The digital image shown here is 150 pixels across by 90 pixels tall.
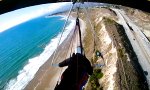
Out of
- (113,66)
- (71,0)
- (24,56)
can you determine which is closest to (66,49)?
(24,56)

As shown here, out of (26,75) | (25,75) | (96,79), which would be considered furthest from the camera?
(25,75)

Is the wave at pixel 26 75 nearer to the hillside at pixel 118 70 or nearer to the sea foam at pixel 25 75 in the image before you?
the sea foam at pixel 25 75

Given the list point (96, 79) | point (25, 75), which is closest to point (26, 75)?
point (25, 75)

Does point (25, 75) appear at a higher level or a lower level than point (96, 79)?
lower

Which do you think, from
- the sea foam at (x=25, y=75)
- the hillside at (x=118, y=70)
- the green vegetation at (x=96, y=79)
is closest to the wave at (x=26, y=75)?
the sea foam at (x=25, y=75)

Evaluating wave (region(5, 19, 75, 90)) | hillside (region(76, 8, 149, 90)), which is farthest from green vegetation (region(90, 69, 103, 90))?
wave (region(5, 19, 75, 90))

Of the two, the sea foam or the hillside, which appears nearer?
the hillside

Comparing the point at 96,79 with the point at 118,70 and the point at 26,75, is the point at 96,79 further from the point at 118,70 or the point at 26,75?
the point at 26,75

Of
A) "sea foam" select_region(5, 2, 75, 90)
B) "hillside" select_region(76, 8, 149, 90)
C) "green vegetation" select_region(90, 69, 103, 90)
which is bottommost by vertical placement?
"sea foam" select_region(5, 2, 75, 90)

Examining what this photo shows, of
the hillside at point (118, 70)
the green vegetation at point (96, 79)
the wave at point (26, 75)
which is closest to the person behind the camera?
the hillside at point (118, 70)

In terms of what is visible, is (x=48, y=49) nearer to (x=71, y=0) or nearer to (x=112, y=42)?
(x=112, y=42)

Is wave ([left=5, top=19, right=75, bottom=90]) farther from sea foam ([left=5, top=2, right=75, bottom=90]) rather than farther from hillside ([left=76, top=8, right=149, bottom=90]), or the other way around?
hillside ([left=76, top=8, right=149, bottom=90])
